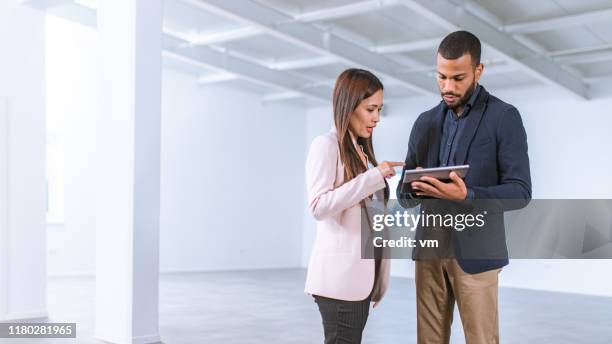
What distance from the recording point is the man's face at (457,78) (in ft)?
5.66

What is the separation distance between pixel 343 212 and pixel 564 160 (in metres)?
9.46

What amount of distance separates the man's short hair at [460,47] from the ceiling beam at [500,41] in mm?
4827

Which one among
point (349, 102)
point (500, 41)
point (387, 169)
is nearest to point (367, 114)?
point (349, 102)

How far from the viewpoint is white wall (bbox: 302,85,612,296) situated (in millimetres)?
10062

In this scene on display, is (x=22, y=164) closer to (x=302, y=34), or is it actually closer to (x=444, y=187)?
(x=302, y=34)

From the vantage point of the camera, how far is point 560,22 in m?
7.34

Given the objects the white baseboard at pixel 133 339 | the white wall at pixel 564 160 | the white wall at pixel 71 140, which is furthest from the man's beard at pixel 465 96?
the white wall at pixel 71 140

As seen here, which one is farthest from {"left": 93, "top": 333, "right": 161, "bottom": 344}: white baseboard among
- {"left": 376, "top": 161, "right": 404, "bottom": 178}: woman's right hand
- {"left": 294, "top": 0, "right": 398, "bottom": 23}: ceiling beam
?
{"left": 294, "top": 0, "right": 398, "bottom": 23}: ceiling beam

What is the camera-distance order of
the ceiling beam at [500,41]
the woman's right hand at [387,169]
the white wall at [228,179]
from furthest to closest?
the white wall at [228,179], the ceiling beam at [500,41], the woman's right hand at [387,169]

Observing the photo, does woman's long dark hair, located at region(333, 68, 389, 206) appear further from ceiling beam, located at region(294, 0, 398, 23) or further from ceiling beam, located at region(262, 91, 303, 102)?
ceiling beam, located at region(262, 91, 303, 102)

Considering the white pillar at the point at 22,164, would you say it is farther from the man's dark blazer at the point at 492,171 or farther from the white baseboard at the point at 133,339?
the man's dark blazer at the point at 492,171

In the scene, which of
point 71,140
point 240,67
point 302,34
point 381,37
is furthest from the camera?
point 71,140

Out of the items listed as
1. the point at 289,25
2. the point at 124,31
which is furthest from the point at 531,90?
the point at 124,31

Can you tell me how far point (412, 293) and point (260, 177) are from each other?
4807 mm
